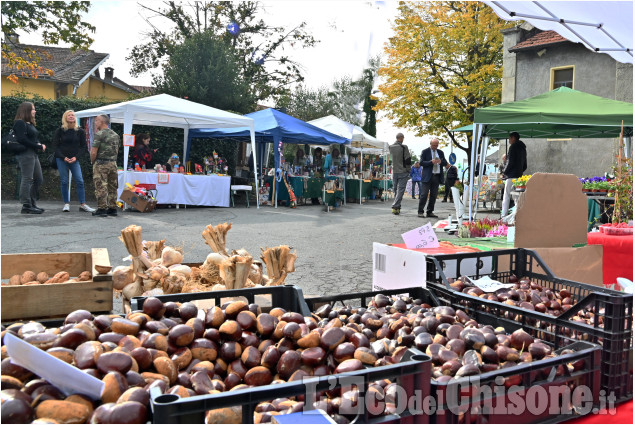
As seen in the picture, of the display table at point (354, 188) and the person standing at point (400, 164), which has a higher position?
the person standing at point (400, 164)

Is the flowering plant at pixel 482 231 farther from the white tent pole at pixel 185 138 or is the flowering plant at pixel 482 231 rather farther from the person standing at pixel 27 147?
the white tent pole at pixel 185 138

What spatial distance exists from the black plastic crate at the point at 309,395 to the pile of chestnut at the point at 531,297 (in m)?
1.05

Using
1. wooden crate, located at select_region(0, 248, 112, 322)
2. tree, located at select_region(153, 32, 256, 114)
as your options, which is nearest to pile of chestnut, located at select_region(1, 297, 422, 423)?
wooden crate, located at select_region(0, 248, 112, 322)

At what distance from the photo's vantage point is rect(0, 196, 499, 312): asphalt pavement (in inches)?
233

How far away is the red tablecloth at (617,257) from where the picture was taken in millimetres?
4129

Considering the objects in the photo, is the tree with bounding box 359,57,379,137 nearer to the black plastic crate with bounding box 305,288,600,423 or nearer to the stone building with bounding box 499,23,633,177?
the stone building with bounding box 499,23,633,177

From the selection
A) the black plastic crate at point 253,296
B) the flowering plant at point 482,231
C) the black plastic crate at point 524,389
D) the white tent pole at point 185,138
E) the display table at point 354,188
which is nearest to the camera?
the black plastic crate at point 524,389

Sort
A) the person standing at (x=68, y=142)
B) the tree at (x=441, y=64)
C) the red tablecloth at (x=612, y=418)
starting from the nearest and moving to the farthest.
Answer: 1. the red tablecloth at (x=612, y=418)
2. the person standing at (x=68, y=142)
3. the tree at (x=441, y=64)

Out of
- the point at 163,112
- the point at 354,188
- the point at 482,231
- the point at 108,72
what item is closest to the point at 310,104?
the point at 108,72

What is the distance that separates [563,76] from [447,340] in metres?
17.9

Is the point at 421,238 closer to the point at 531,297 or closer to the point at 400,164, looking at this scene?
the point at 531,297

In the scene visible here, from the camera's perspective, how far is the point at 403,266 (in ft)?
9.56

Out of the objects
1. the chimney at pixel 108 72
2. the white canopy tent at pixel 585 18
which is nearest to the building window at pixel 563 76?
the white canopy tent at pixel 585 18

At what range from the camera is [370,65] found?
45469 mm
